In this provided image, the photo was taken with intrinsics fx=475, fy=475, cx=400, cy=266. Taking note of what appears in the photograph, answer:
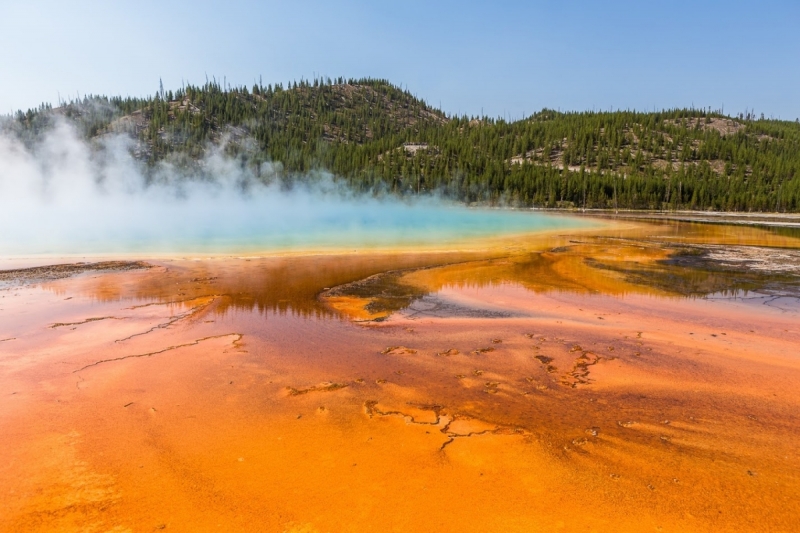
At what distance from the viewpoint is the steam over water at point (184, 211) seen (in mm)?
26125

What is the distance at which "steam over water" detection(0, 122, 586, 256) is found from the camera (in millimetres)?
26125

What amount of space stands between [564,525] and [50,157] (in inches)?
5400

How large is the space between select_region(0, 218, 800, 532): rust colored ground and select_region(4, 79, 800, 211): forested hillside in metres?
79.8

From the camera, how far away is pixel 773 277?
51.0 ft

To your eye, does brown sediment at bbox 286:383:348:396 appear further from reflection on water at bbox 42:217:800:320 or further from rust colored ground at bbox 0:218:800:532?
reflection on water at bbox 42:217:800:320

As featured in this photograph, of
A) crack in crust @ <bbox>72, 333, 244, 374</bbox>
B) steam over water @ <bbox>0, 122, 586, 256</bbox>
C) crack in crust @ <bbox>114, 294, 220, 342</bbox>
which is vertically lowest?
crack in crust @ <bbox>72, 333, 244, 374</bbox>

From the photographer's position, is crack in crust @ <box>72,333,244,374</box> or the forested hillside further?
the forested hillside

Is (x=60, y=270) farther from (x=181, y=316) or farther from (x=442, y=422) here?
(x=442, y=422)

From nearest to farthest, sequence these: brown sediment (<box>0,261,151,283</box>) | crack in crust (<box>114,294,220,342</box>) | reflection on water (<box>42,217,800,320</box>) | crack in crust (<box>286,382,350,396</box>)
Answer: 1. crack in crust (<box>286,382,350,396</box>)
2. crack in crust (<box>114,294,220,342</box>)
3. reflection on water (<box>42,217,800,320</box>)
4. brown sediment (<box>0,261,151,283</box>)

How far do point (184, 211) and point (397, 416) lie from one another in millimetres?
60234

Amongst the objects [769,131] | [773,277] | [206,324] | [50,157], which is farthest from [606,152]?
[50,157]

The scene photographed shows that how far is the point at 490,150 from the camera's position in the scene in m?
121

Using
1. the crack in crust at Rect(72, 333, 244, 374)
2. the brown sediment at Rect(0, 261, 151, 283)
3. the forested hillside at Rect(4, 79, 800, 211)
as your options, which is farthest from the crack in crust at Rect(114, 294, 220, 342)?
the forested hillside at Rect(4, 79, 800, 211)

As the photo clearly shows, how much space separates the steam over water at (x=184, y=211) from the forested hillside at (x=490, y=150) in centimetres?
691
